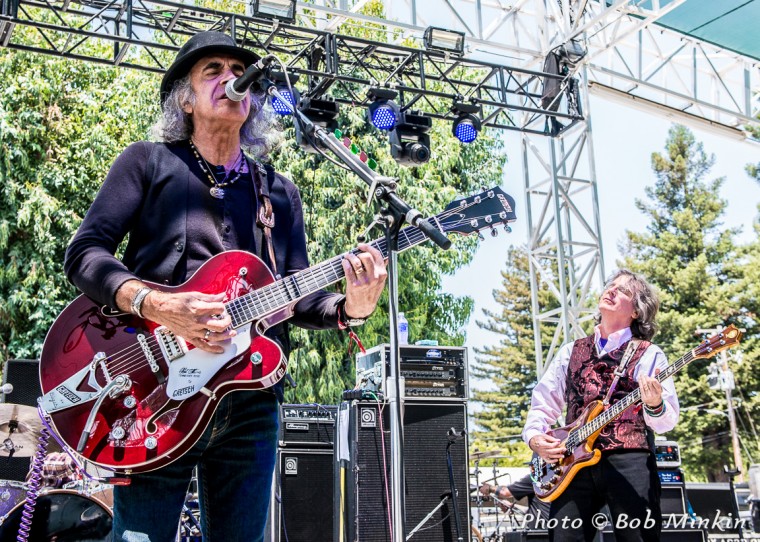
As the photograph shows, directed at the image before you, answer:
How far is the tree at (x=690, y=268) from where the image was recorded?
3075 cm

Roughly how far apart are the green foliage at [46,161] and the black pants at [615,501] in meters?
10.8

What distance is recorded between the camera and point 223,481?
7.32ft

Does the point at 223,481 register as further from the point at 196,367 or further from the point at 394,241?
the point at 394,241

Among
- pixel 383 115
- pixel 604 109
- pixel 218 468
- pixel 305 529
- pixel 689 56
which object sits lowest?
pixel 305 529

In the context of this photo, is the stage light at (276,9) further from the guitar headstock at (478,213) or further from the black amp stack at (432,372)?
the guitar headstock at (478,213)

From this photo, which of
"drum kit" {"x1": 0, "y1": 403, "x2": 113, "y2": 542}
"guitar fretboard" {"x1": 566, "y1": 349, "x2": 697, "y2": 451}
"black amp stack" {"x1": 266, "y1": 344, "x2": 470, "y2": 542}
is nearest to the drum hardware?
"drum kit" {"x1": 0, "y1": 403, "x2": 113, "y2": 542}

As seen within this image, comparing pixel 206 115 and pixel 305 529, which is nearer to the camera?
pixel 206 115

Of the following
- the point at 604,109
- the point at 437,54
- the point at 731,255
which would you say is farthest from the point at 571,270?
the point at 604,109

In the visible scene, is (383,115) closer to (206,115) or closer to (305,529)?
(305,529)

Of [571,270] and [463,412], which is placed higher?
[571,270]

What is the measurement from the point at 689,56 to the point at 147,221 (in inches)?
496

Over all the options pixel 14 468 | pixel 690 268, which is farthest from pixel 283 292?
pixel 690 268

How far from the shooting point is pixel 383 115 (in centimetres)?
918

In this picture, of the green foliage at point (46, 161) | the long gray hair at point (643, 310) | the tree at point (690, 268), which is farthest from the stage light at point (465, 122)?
the tree at point (690, 268)
